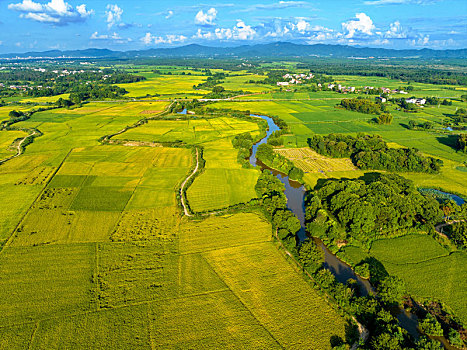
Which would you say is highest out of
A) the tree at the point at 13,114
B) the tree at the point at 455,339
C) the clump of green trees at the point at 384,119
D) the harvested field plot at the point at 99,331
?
the tree at the point at 13,114

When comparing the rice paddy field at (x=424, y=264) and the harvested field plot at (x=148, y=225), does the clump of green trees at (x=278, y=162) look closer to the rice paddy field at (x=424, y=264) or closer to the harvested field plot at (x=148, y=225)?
the rice paddy field at (x=424, y=264)

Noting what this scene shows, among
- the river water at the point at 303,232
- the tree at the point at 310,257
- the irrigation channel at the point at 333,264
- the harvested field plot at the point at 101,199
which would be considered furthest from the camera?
the harvested field plot at the point at 101,199

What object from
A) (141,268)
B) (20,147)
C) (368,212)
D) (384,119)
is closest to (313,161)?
(368,212)

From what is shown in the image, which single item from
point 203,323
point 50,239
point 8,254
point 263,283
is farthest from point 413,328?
point 8,254

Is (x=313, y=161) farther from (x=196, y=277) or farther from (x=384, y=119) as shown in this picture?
(x=384, y=119)

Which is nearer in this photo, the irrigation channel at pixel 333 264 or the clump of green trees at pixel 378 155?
the irrigation channel at pixel 333 264

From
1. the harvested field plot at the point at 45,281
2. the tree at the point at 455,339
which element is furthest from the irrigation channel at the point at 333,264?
the harvested field plot at the point at 45,281

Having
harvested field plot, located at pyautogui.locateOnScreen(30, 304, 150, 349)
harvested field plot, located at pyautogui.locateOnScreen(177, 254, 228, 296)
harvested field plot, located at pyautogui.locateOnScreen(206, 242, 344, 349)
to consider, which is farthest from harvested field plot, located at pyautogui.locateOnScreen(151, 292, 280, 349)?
harvested field plot, located at pyautogui.locateOnScreen(30, 304, 150, 349)
